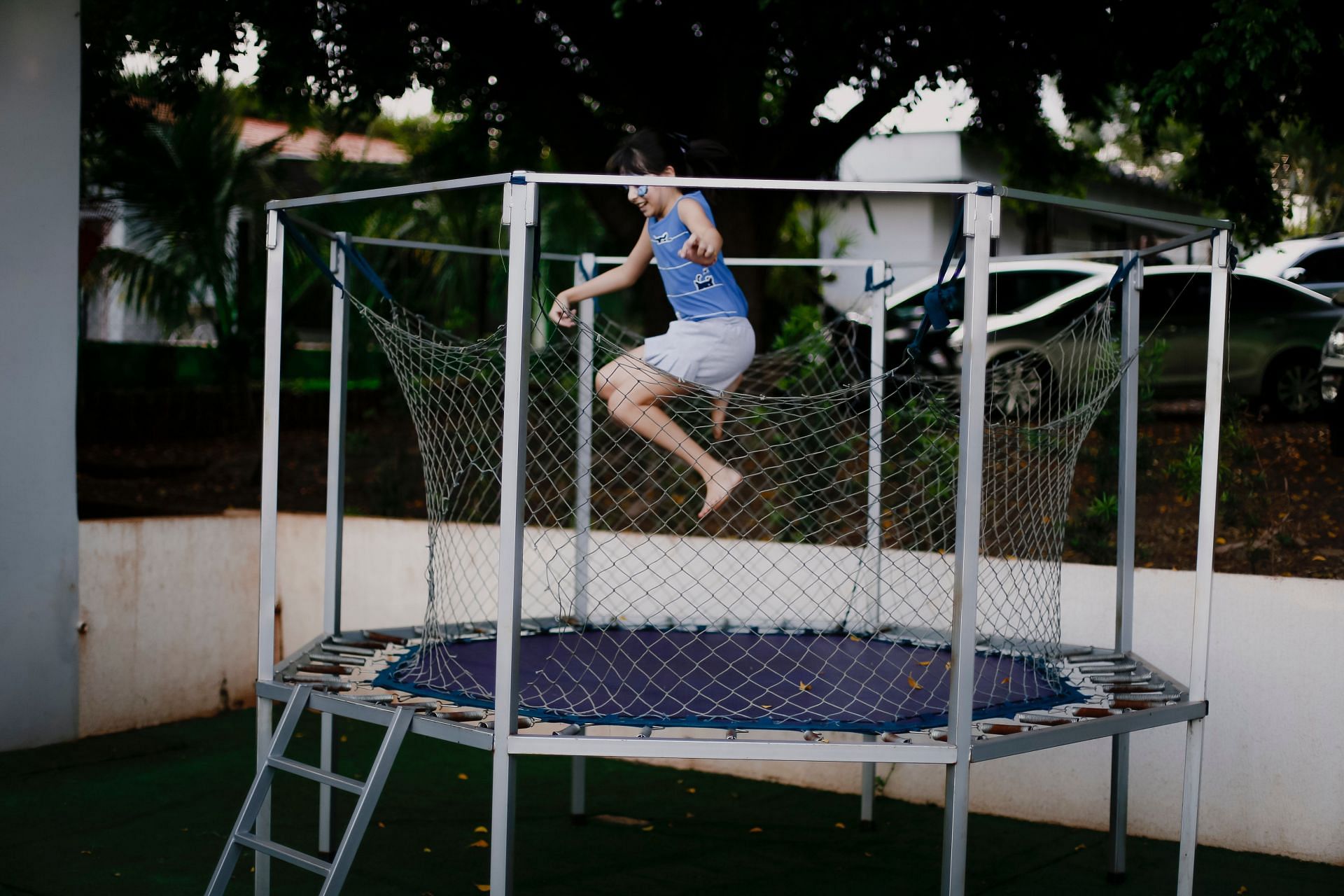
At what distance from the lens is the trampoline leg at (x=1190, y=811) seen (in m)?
3.04

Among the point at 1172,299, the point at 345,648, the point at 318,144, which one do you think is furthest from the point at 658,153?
the point at 318,144

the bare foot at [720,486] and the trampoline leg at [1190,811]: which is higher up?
the bare foot at [720,486]

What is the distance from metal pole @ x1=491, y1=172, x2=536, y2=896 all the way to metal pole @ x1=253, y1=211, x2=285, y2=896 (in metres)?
0.86

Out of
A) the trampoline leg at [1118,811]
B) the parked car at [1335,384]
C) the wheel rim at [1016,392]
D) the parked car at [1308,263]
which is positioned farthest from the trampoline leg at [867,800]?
the parked car at [1308,263]

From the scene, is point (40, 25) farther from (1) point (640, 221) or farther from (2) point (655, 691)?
(2) point (655, 691)

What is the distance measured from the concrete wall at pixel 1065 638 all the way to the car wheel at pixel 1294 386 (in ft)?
4.40

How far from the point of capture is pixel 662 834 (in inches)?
155

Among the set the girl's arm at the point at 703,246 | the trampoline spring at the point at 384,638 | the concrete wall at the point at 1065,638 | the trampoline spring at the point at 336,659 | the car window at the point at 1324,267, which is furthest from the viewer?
the car window at the point at 1324,267

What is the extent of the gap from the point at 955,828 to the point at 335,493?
2074 mm

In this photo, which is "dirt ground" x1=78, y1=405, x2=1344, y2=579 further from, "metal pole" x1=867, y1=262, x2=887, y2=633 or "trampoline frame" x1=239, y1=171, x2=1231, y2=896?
"trampoline frame" x1=239, y1=171, x2=1231, y2=896

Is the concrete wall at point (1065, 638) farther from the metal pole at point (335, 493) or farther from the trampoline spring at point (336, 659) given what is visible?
the trampoline spring at point (336, 659)

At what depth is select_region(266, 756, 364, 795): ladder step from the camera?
9.13 feet

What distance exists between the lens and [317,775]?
288 centimetres

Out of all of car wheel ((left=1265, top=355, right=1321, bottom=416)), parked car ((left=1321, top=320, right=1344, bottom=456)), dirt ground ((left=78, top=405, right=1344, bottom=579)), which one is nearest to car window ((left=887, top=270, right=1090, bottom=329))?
dirt ground ((left=78, top=405, right=1344, bottom=579))
